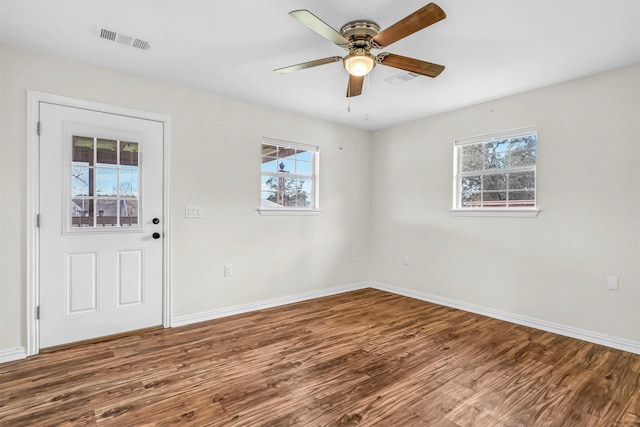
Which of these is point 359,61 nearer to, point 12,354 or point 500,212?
point 500,212

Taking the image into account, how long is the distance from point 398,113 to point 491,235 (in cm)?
189

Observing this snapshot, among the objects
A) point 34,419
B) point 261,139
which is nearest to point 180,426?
point 34,419

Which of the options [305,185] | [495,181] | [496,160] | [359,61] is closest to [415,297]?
[495,181]

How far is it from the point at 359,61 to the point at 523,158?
2.41 meters

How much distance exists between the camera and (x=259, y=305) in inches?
154

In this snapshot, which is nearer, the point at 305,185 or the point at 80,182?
the point at 80,182

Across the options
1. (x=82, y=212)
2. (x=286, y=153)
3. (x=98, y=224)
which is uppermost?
(x=286, y=153)

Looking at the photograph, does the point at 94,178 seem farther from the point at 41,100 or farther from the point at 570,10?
the point at 570,10

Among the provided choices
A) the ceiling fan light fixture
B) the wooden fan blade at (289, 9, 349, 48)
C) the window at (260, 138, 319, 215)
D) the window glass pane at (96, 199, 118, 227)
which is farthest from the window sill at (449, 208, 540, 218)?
the window glass pane at (96, 199, 118, 227)

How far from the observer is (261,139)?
12.9 ft

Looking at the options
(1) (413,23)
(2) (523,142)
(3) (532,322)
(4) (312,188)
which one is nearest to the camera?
(1) (413,23)

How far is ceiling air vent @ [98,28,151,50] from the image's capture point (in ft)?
7.72

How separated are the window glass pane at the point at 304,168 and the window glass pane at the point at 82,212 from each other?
2358 millimetres

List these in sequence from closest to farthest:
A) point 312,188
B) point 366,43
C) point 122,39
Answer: point 366,43 → point 122,39 → point 312,188
